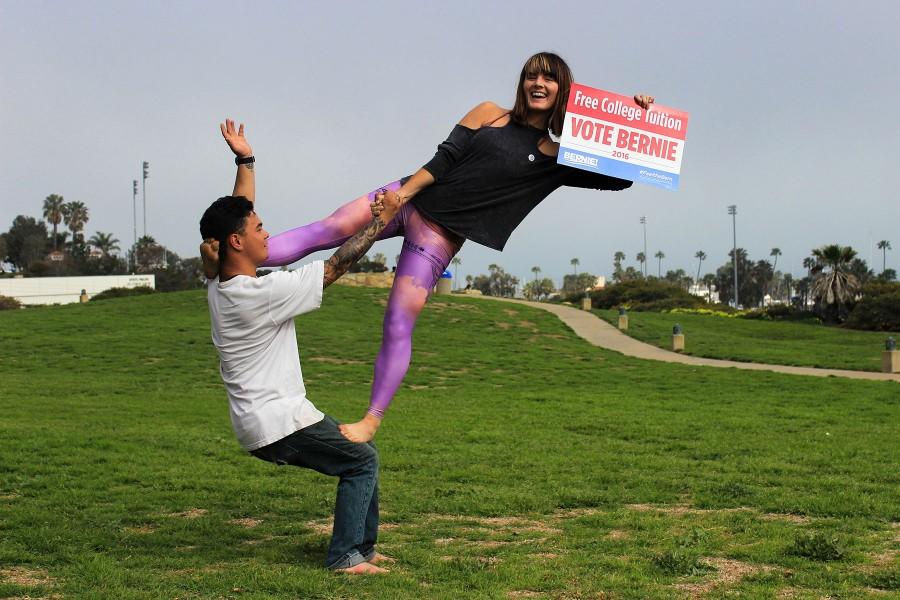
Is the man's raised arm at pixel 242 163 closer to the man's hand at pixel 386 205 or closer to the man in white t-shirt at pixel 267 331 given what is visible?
the man in white t-shirt at pixel 267 331

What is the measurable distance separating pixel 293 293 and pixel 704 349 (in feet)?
105

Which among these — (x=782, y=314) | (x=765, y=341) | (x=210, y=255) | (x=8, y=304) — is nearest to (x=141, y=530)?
(x=210, y=255)

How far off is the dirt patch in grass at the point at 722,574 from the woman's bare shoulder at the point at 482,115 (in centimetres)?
315

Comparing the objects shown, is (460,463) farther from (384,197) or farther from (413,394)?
(413,394)

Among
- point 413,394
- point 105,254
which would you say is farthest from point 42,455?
point 105,254

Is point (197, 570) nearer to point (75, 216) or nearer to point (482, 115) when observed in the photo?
point (482, 115)

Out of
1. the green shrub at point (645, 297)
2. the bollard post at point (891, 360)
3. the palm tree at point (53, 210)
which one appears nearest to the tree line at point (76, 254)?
the palm tree at point (53, 210)

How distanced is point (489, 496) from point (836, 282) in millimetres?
56523

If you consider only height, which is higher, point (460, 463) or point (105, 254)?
point (105, 254)

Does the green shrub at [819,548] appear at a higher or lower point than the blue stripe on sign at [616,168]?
lower

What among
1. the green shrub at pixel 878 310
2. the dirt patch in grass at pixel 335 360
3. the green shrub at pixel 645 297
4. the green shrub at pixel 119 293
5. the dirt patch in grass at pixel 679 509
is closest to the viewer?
the dirt patch in grass at pixel 679 509

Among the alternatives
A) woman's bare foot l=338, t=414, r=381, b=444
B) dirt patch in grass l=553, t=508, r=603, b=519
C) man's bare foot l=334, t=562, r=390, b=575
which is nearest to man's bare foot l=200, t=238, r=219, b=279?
woman's bare foot l=338, t=414, r=381, b=444

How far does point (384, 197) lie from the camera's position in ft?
18.1

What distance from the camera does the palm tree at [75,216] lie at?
134 metres
